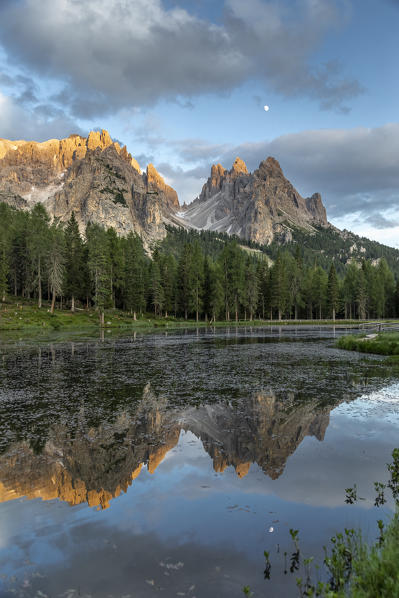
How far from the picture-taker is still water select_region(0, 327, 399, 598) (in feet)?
19.0

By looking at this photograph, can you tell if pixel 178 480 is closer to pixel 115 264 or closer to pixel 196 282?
pixel 196 282

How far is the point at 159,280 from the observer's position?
105 metres

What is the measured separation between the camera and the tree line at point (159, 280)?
88.3 meters

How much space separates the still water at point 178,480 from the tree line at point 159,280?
67.8 metres

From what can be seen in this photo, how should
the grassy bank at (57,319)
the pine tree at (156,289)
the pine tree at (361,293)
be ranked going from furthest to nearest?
the pine tree at (361,293)
the pine tree at (156,289)
the grassy bank at (57,319)

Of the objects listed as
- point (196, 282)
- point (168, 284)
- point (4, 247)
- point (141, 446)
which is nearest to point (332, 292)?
point (196, 282)

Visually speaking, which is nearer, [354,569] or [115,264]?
[354,569]

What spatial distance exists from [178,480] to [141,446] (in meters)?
2.48

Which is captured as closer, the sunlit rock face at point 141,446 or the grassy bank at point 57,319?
the sunlit rock face at point 141,446

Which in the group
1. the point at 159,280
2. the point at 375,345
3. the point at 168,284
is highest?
the point at 159,280

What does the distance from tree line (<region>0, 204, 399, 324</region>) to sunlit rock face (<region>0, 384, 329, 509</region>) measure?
69.4m

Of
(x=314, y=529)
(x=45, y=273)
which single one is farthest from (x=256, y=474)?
(x=45, y=273)

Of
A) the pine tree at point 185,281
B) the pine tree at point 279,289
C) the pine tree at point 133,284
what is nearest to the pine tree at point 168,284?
the pine tree at point 185,281

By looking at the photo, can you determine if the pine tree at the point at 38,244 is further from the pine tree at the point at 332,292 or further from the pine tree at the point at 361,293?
the pine tree at the point at 361,293
